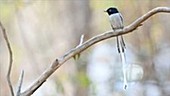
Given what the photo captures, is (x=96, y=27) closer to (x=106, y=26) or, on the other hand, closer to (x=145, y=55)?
(x=106, y=26)

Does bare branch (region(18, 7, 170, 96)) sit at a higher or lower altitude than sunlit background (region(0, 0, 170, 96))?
higher

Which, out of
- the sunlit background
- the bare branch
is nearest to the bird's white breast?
the bare branch

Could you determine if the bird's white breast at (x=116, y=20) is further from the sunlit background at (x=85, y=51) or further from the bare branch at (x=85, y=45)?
the sunlit background at (x=85, y=51)

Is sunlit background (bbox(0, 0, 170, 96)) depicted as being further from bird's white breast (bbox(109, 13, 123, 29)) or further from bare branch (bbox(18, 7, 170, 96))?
bare branch (bbox(18, 7, 170, 96))

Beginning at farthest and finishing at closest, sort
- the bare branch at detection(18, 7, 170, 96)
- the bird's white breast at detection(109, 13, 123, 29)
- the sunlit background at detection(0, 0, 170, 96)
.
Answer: the sunlit background at detection(0, 0, 170, 96) < the bird's white breast at detection(109, 13, 123, 29) < the bare branch at detection(18, 7, 170, 96)

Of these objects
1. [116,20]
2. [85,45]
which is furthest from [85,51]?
[85,45]

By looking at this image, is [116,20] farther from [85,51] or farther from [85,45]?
[85,51]

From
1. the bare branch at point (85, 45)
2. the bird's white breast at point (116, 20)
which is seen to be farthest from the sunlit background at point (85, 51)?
the bare branch at point (85, 45)

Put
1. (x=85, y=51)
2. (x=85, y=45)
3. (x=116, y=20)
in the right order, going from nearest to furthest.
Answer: (x=85, y=45), (x=116, y=20), (x=85, y=51)

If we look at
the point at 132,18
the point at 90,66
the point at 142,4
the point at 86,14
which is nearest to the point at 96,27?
the point at 86,14
